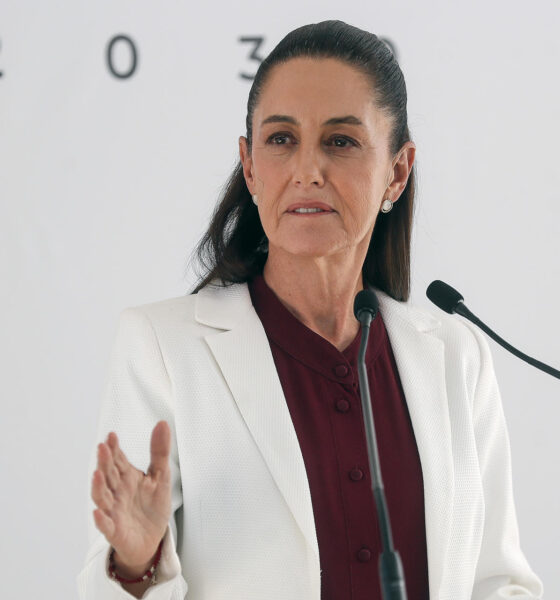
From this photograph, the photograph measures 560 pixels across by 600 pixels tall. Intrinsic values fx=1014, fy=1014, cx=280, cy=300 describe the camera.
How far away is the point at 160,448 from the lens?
1360mm

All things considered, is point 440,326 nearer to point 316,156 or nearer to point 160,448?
point 316,156

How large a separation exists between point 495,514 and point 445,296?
507 millimetres

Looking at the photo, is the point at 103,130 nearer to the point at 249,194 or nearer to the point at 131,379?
the point at 249,194

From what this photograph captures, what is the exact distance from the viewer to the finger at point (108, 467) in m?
1.31

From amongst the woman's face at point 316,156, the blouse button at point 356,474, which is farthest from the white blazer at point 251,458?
the woman's face at point 316,156

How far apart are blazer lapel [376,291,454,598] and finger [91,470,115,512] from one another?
1.99ft

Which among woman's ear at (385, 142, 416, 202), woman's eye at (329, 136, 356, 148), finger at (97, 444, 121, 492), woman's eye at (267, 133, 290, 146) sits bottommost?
finger at (97, 444, 121, 492)

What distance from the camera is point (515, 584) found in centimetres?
183

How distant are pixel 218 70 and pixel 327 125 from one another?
1.22 meters

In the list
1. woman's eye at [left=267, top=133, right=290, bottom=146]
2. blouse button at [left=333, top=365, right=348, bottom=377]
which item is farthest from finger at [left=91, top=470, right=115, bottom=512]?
woman's eye at [left=267, top=133, right=290, bottom=146]

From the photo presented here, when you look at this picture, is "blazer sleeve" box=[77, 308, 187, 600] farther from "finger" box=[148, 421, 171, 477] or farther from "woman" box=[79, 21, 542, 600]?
"finger" box=[148, 421, 171, 477]

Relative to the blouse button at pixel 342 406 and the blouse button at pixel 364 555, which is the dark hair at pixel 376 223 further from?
the blouse button at pixel 364 555

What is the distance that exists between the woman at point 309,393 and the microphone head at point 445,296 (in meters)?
0.25

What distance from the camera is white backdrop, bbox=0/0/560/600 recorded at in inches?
112
